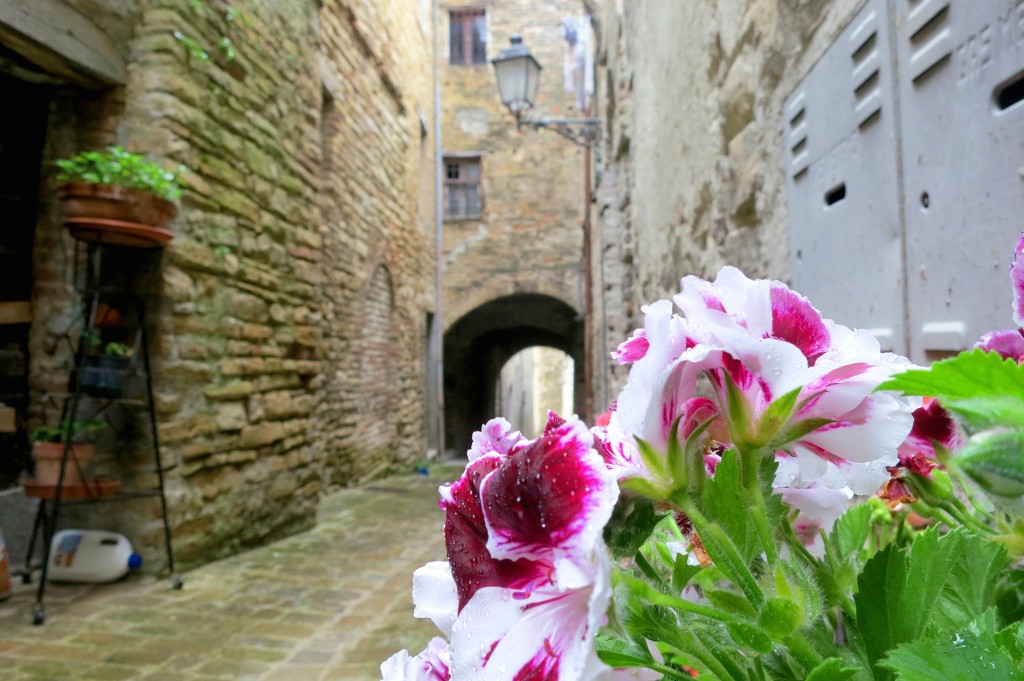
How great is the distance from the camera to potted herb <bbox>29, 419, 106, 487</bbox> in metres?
3.02

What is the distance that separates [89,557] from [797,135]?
3.39 meters

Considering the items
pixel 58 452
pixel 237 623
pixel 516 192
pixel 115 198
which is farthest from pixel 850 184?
pixel 516 192

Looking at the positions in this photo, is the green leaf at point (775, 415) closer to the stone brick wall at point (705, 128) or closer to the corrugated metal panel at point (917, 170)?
the corrugated metal panel at point (917, 170)

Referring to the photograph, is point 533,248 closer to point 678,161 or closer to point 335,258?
point 335,258

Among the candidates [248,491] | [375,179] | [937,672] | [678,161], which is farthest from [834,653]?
[375,179]

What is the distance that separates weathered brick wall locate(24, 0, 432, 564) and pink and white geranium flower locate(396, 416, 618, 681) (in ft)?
11.5

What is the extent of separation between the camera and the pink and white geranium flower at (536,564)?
0.93 ft

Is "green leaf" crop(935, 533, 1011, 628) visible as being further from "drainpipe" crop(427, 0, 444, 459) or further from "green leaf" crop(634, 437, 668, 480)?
"drainpipe" crop(427, 0, 444, 459)

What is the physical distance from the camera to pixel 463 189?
39.0ft

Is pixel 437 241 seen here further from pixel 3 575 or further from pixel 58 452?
pixel 3 575

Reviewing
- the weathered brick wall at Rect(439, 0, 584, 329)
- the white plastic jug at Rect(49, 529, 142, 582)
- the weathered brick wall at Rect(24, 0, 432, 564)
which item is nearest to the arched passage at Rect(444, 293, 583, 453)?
the weathered brick wall at Rect(439, 0, 584, 329)

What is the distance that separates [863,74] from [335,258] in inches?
212

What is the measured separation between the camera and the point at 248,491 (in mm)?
4078

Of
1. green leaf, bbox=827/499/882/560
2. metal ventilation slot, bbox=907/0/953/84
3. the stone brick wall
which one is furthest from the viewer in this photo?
the stone brick wall
